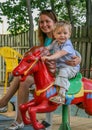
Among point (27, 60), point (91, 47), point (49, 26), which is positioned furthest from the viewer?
point (91, 47)

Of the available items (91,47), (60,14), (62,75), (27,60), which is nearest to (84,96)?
(62,75)

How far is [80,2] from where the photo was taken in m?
11.0

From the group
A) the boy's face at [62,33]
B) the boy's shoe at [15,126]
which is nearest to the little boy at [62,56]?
the boy's face at [62,33]

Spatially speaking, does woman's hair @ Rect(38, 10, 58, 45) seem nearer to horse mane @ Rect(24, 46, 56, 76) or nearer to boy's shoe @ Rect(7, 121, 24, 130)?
horse mane @ Rect(24, 46, 56, 76)

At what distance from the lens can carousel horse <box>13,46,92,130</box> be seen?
2428 mm

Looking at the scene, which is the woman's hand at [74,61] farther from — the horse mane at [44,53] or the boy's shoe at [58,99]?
the boy's shoe at [58,99]

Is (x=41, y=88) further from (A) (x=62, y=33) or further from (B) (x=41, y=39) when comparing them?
(B) (x=41, y=39)

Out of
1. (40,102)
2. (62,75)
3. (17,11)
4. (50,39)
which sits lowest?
(40,102)

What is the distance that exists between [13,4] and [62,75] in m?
7.47

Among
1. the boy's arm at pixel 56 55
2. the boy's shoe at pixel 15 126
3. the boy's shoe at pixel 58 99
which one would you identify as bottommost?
the boy's shoe at pixel 15 126

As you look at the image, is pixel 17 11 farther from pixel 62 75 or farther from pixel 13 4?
pixel 62 75

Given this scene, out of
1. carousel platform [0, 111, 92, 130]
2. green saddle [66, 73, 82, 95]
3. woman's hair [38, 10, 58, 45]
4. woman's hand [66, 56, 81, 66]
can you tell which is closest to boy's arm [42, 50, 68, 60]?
woman's hand [66, 56, 81, 66]

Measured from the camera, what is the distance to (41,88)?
8.29 ft

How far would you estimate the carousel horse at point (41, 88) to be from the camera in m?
2.43
